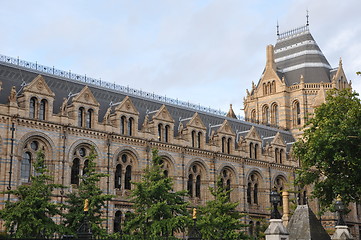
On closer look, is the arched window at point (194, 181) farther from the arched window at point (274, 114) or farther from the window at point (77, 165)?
the arched window at point (274, 114)

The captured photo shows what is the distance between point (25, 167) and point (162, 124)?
16.4 m

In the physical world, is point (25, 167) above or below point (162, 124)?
below

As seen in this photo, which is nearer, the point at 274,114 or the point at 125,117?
the point at 125,117

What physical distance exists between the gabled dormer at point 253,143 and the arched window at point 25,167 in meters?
29.8

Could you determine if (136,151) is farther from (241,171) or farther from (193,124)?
(241,171)

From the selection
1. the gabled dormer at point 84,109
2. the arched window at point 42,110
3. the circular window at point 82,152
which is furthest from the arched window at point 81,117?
the arched window at point 42,110

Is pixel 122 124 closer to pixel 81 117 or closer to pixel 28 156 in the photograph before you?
pixel 81 117

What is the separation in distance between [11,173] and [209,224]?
16811mm

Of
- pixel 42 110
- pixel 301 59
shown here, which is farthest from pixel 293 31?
pixel 42 110

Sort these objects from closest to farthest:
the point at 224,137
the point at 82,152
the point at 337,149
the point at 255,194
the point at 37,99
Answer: the point at 337,149
the point at 37,99
the point at 82,152
the point at 224,137
the point at 255,194

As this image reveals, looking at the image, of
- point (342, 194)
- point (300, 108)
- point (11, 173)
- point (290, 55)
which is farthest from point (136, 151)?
point (290, 55)

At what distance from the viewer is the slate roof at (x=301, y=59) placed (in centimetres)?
8981

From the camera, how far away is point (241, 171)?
68.6m

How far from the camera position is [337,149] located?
4319 cm
